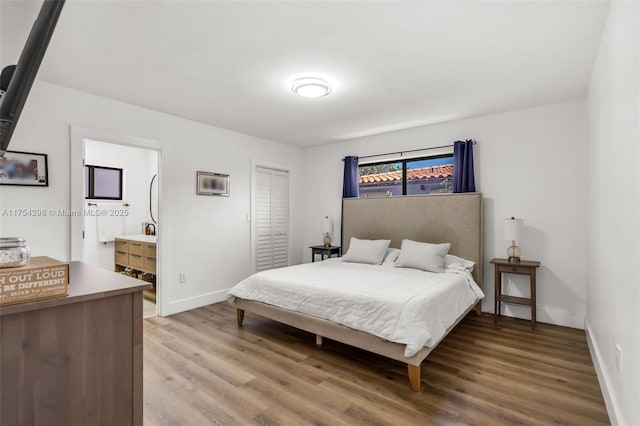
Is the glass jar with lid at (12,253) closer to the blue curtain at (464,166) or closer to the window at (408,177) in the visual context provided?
the blue curtain at (464,166)

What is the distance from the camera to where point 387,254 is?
4.41 metres

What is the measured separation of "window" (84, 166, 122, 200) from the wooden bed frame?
350 centimetres

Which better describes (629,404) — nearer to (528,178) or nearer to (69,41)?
(528,178)

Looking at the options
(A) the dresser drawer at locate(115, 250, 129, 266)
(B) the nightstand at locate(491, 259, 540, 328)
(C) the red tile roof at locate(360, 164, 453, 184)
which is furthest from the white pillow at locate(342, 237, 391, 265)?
(A) the dresser drawer at locate(115, 250, 129, 266)

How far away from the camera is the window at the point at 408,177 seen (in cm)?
450

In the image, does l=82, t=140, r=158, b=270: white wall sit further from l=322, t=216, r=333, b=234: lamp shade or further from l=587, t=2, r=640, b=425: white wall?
l=587, t=2, r=640, b=425: white wall

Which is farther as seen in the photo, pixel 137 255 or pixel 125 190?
pixel 125 190

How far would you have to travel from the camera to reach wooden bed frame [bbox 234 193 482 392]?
2596mm

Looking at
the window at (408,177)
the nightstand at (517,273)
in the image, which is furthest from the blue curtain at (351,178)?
the nightstand at (517,273)

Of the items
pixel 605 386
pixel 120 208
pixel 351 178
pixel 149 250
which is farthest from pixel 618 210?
pixel 120 208

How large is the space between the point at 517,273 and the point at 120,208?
598 centimetres

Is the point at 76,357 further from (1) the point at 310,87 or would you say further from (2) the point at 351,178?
(2) the point at 351,178

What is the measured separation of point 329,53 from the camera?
250 centimetres

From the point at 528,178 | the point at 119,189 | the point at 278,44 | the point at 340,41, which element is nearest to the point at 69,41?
the point at 278,44
